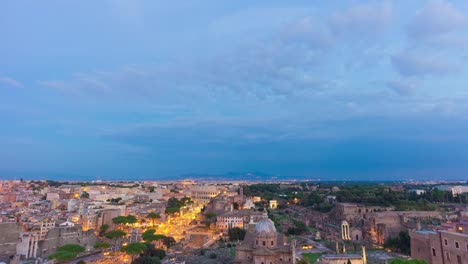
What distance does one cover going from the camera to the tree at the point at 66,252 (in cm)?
4128

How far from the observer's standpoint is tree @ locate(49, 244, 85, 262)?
4128 cm

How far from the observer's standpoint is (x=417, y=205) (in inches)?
3297

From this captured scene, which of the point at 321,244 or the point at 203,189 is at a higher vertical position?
the point at 203,189

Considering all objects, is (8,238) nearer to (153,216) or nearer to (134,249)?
(134,249)

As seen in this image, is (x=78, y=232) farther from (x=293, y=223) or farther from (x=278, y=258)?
(x=293, y=223)

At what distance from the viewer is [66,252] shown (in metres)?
42.8

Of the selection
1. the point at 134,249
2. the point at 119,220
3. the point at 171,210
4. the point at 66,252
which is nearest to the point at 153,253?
the point at 134,249

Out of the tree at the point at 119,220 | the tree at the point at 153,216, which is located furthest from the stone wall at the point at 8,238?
the tree at the point at 153,216

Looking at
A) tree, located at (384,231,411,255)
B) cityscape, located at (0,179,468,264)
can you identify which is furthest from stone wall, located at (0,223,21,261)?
tree, located at (384,231,411,255)

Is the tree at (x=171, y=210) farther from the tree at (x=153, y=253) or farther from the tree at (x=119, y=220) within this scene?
the tree at (x=153, y=253)

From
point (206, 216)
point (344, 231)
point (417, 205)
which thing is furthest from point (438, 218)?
point (206, 216)

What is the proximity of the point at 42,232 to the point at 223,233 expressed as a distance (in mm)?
30097

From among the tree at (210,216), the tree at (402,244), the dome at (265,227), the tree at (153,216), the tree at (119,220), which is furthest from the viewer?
the tree at (210,216)

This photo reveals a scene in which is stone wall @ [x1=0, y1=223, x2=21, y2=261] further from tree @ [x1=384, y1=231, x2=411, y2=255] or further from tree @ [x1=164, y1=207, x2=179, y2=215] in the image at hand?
tree @ [x1=384, y1=231, x2=411, y2=255]
